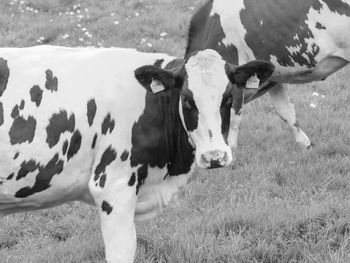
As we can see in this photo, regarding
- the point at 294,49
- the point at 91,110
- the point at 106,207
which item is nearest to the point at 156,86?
the point at 91,110

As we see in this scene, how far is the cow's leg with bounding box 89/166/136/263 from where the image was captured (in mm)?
4637

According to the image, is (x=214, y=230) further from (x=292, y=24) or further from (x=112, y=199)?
(x=292, y=24)

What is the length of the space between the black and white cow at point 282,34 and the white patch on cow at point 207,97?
2.65m

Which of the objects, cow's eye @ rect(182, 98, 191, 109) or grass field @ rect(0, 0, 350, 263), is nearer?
cow's eye @ rect(182, 98, 191, 109)

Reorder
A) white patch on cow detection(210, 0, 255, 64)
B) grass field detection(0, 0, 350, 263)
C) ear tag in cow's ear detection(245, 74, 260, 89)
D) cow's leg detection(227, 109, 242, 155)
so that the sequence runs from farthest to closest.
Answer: white patch on cow detection(210, 0, 255, 64) < grass field detection(0, 0, 350, 263) < cow's leg detection(227, 109, 242, 155) < ear tag in cow's ear detection(245, 74, 260, 89)

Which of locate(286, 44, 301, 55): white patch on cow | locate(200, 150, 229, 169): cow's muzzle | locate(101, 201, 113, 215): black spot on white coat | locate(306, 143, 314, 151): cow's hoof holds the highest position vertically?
locate(200, 150, 229, 169): cow's muzzle

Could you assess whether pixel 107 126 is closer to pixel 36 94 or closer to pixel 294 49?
pixel 36 94

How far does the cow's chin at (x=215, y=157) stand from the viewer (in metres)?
4.40

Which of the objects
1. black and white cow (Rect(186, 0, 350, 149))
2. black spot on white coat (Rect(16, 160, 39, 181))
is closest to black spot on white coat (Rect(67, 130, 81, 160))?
black spot on white coat (Rect(16, 160, 39, 181))

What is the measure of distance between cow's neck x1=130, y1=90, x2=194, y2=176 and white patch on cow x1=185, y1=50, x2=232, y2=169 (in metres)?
0.29

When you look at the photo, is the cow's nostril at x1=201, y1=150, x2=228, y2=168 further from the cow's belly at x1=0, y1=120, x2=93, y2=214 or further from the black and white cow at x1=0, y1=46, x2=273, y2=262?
the cow's belly at x1=0, y1=120, x2=93, y2=214

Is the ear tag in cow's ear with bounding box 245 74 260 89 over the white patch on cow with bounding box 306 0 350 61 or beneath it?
over

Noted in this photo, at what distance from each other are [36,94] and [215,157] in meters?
1.27

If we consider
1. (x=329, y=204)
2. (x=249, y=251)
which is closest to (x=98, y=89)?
Result: (x=249, y=251)
